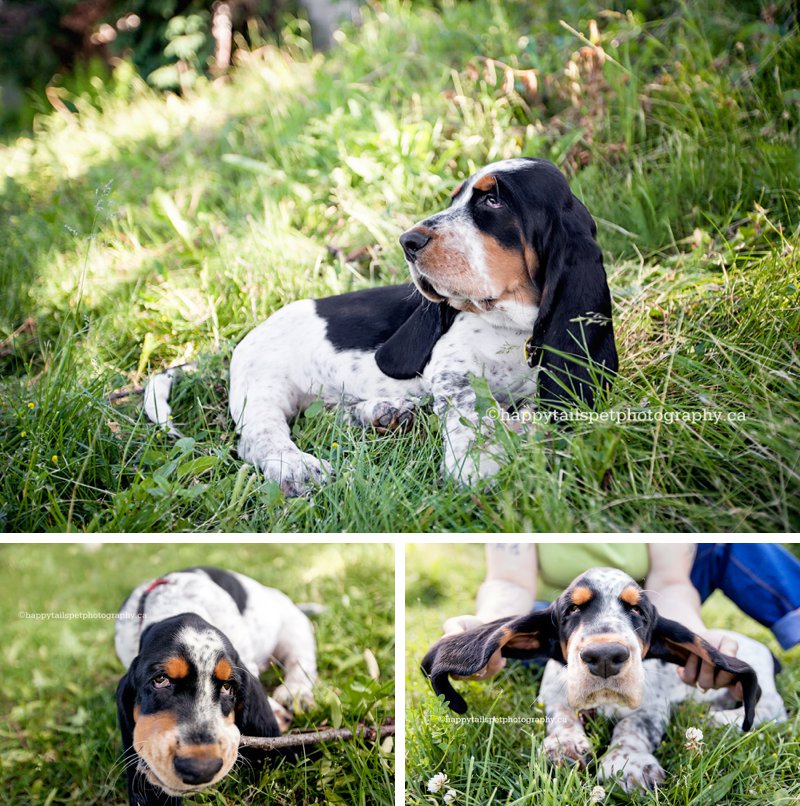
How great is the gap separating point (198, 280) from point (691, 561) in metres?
2.63

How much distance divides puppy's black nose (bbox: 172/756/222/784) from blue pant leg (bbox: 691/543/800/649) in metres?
1.45

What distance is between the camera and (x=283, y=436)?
2949 mm

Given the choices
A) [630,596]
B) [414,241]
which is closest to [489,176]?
[414,241]

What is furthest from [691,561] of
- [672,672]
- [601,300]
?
[601,300]

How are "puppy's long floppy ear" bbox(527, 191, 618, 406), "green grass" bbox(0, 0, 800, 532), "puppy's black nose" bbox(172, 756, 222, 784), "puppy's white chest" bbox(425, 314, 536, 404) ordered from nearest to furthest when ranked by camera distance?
"puppy's black nose" bbox(172, 756, 222, 784) < "green grass" bbox(0, 0, 800, 532) < "puppy's long floppy ear" bbox(527, 191, 618, 406) < "puppy's white chest" bbox(425, 314, 536, 404)

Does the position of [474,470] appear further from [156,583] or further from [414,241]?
[156,583]

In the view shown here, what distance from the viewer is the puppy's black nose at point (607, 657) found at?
2.25 metres

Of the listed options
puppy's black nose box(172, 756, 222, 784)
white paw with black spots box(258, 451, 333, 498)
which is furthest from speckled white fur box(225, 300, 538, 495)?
puppy's black nose box(172, 756, 222, 784)

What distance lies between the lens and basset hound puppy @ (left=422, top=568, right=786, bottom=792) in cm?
230

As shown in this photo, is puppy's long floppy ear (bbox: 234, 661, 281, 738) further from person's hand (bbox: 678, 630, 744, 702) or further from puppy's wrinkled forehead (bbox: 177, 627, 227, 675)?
person's hand (bbox: 678, 630, 744, 702)

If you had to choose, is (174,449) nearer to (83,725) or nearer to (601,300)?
(83,725)

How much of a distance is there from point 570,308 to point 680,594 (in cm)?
92

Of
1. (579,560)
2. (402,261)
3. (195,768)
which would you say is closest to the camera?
(195,768)

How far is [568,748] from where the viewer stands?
2.39 meters
